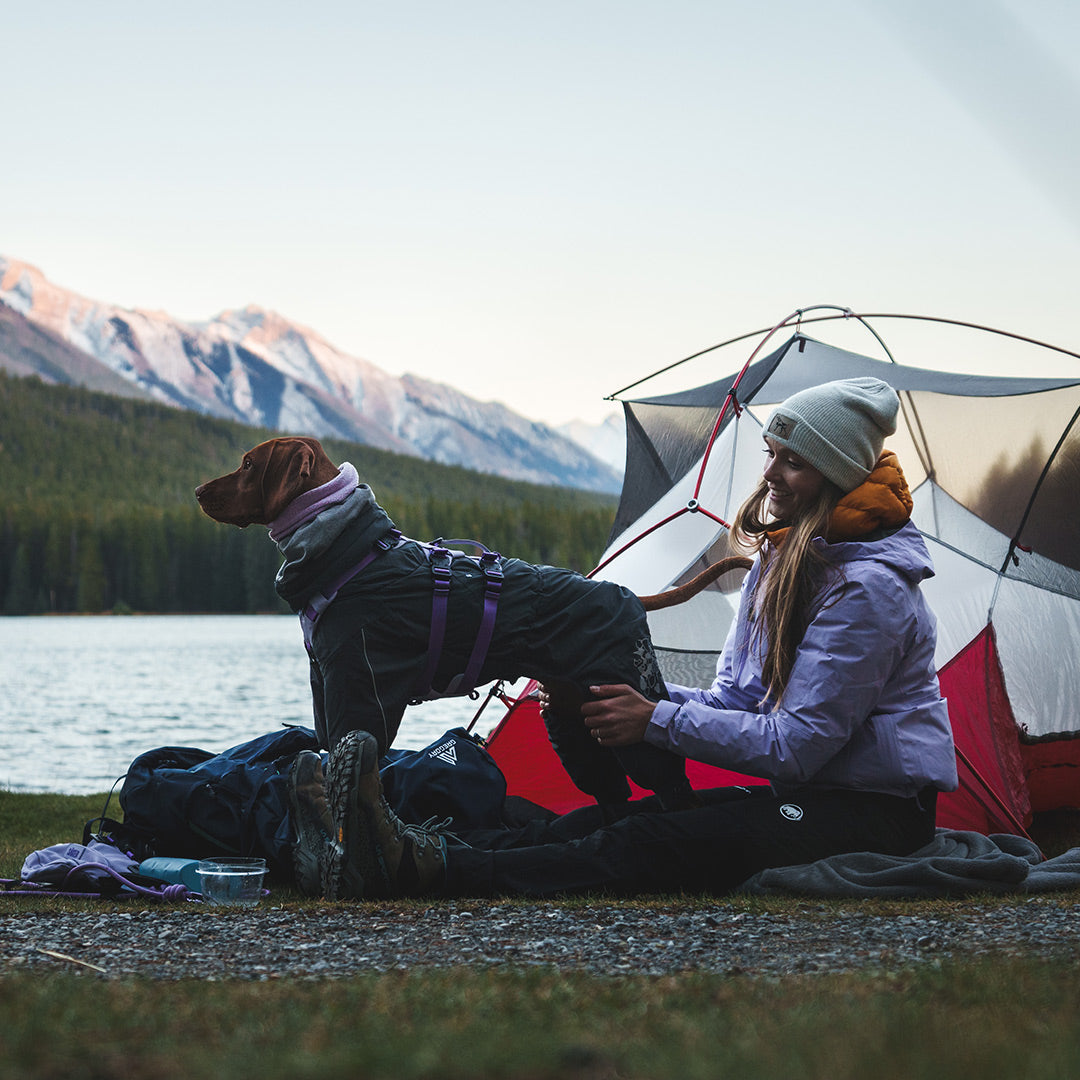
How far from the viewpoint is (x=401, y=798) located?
228 inches

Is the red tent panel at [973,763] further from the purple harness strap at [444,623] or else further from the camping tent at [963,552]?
the purple harness strap at [444,623]

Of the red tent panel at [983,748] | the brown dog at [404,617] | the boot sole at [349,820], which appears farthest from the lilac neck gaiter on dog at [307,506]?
the red tent panel at [983,748]

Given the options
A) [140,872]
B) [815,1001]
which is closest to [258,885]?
[140,872]

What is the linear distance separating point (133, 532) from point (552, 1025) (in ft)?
327

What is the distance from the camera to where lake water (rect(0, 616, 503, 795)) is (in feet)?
47.6

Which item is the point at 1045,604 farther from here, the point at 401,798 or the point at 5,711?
the point at 5,711

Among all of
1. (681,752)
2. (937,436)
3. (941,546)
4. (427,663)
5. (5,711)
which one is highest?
(937,436)

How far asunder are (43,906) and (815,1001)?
338cm

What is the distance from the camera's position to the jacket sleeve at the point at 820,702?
447cm

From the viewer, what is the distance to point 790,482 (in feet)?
A: 16.1

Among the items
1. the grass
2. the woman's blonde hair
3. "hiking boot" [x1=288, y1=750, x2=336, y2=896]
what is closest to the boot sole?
"hiking boot" [x1=288, y1=750, x2=336, y2=896]

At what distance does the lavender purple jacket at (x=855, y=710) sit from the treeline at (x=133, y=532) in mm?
87023

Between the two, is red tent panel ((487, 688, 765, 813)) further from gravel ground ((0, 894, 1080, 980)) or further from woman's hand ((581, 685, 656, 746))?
gravel ground ((0, 894, 1080, 980))

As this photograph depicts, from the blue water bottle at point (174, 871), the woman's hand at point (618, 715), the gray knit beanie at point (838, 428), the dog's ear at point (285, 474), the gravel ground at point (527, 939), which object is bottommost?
the blue water bottle at point (174, 871)
